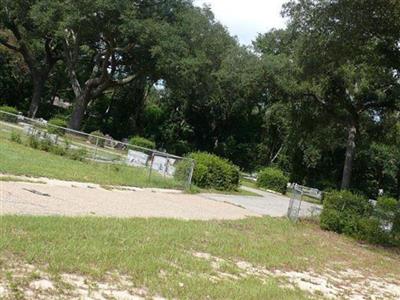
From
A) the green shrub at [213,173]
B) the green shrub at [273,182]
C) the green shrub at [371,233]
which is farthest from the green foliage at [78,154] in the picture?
the green shrub at [273,182]

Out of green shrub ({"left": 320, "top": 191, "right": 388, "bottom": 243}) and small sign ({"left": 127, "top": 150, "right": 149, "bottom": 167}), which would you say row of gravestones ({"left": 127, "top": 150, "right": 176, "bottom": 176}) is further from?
green shrub ({"left": 320, "top": 191, "right": 388, "bottom": 243})

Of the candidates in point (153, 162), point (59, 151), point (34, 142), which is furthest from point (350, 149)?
point (34, 142)

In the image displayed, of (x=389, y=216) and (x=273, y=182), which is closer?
(x=389, y=216)

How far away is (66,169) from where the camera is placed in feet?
58.4

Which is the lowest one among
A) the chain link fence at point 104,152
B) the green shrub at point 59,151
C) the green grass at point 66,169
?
the green grass at point 66,169

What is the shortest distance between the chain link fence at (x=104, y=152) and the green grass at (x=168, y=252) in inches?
307

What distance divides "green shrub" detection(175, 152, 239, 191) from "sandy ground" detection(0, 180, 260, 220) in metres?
4.40

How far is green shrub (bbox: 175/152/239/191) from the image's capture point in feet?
75.0

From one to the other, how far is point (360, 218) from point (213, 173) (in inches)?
310

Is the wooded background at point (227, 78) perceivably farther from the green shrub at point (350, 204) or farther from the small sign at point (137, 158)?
the small sign at point (137, 158)

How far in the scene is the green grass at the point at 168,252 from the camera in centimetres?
663

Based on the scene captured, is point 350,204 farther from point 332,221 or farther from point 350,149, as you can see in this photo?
point 350,149

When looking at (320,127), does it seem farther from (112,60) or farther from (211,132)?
(211,132)

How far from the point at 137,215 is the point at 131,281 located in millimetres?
5482
